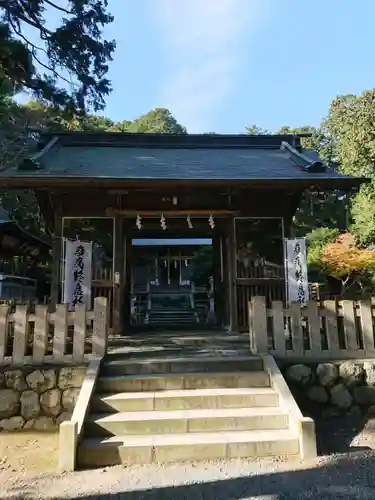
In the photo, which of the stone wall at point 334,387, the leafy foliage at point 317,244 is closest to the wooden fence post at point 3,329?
the stone wall at point 334,387

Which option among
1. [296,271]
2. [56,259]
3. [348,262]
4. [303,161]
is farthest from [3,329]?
[348,262]

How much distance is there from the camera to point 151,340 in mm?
7086

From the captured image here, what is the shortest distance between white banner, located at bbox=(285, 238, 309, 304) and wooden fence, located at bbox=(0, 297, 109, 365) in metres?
4.26

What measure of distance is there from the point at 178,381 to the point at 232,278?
143 inches

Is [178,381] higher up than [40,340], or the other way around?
[40,340]

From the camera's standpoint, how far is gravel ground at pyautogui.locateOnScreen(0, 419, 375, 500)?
3.19 metres

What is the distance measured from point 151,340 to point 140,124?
148 ft

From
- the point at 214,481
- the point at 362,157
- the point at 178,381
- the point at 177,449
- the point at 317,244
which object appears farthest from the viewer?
the point at 362,157

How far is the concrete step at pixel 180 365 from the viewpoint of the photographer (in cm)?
511

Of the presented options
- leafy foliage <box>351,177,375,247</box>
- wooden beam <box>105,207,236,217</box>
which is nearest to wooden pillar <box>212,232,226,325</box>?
wooden beam <box>105,207,236,217</box>

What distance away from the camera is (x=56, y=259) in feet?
26.5

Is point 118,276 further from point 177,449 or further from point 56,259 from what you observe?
point 177,449

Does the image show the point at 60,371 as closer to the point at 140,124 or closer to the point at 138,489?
the point at 138,489

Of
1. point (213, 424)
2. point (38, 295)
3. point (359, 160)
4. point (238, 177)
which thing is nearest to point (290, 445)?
point (213, 424)
